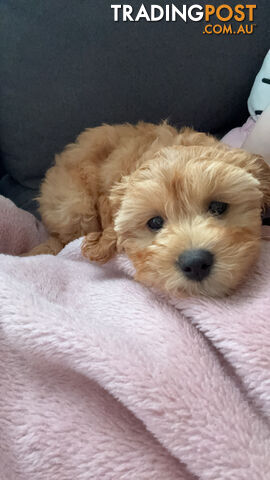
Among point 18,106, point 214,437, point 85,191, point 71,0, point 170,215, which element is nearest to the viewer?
point 214,437

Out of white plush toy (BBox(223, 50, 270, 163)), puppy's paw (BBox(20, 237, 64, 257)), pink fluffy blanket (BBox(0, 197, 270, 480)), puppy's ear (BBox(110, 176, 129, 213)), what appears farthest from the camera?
white plush toy (BBox(223, 50, 270, 163))

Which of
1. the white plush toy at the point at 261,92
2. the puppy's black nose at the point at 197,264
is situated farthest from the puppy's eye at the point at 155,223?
the white plush toy at the point at 261,92

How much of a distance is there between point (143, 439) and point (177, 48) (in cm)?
171

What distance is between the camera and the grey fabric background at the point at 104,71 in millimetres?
1872

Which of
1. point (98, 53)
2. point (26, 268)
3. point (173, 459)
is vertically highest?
point (98, 53)

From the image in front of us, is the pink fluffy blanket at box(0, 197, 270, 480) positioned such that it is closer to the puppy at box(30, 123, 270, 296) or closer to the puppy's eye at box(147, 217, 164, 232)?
the puppy at box(30, 123, 270, 296)

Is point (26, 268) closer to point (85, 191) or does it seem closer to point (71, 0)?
point (85, 191)

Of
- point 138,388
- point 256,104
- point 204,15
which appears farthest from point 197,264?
point 204,15

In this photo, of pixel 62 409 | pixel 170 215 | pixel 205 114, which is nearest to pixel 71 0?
pixel 205 114

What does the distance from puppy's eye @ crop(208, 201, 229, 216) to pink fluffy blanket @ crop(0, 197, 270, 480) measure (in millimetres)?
204

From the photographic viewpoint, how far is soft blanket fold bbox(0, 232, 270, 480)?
0.81 meters

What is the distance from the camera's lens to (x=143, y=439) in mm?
861

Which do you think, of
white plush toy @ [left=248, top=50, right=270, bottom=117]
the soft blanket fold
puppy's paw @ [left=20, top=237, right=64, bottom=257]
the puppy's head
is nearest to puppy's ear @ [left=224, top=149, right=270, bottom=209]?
the puppy's head

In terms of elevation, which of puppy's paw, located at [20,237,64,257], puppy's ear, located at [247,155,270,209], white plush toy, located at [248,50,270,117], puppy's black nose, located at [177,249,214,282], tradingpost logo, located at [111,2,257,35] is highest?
tradingpost logo, located at [111,2,257,35]
